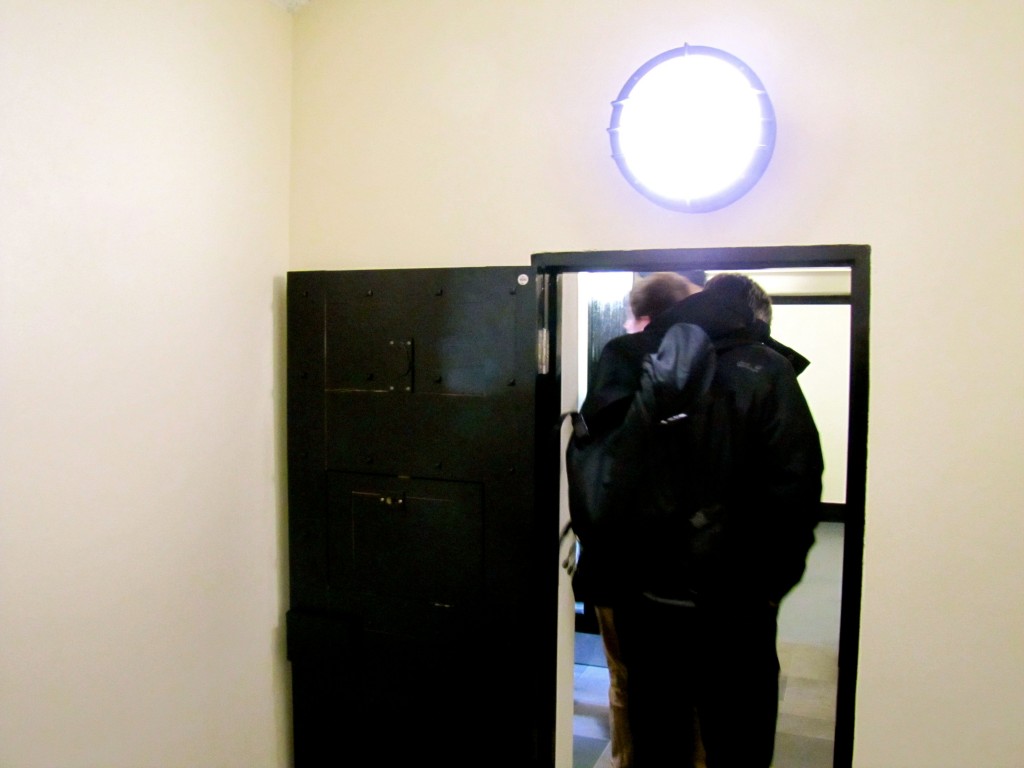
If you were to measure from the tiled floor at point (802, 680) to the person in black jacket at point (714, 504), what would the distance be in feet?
1.04

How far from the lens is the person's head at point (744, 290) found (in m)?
1.47

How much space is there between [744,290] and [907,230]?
17.8 inches

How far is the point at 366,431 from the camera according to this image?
1.35 metres

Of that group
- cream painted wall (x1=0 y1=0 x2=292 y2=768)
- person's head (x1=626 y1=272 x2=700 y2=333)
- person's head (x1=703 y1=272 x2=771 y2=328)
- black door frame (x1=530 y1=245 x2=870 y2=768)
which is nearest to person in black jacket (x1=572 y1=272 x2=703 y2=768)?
person's head (x1=626 y1=272 x2=700 y2=333)

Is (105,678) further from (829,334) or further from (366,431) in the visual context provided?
(829,334)

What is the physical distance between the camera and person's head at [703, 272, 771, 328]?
147 centimetres

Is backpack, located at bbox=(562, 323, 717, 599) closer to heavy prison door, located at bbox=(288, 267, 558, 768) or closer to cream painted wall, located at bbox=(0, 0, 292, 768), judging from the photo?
heavy prison door, located at bbox=(288, 267, 558, 768)

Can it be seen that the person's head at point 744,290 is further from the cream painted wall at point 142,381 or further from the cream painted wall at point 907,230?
the cream painted wall at point 142,381

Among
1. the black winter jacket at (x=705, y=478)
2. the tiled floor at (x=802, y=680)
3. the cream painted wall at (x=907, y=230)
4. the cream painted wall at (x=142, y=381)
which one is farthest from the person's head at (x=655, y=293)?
the cream painted wall at (x=142, y=381)

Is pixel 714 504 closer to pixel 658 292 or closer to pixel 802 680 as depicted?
pixel 658 292

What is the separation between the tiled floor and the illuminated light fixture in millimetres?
965

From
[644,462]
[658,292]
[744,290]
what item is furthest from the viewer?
[658,292]

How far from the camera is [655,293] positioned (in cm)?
173

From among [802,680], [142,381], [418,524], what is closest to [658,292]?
[418,524]
